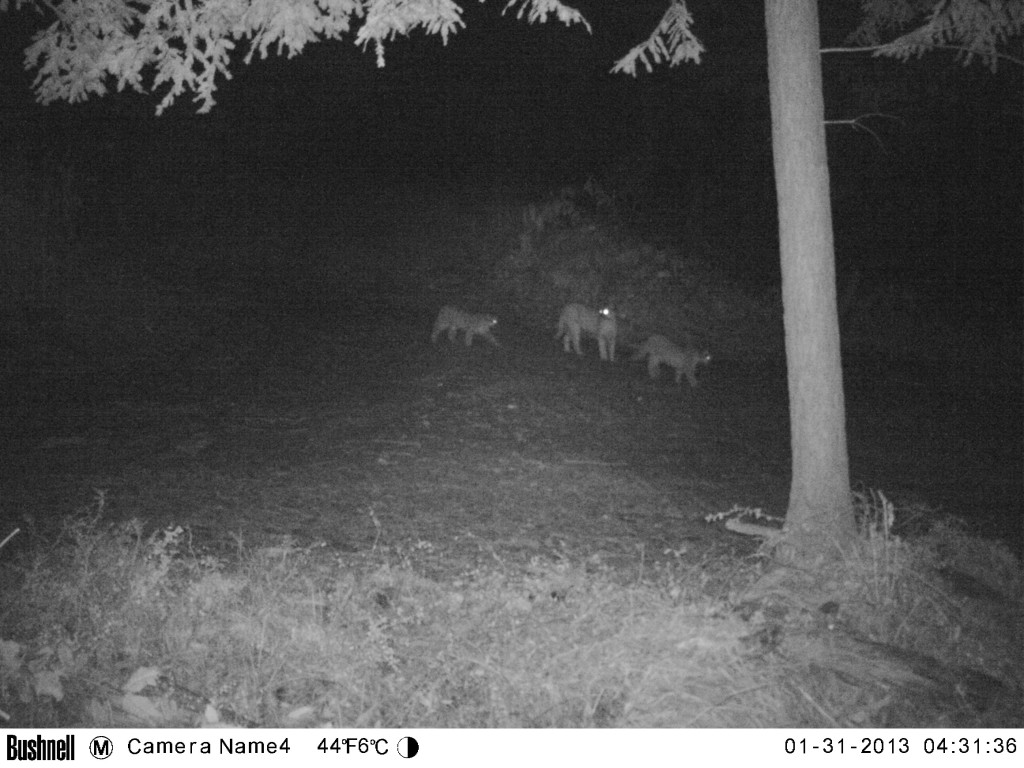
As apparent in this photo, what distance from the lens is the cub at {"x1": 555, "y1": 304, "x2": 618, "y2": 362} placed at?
17484 millimetres

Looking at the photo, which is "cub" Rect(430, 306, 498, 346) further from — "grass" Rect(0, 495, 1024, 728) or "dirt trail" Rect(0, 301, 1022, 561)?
"grass" Rect(0, 495, 1024, 728)

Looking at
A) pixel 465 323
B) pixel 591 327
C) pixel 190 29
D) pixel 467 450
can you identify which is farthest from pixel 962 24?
pixel 465 323

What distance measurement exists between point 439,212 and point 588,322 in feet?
42.0

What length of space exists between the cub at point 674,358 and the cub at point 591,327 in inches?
46.0

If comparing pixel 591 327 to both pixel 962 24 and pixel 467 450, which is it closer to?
pixel 467 450

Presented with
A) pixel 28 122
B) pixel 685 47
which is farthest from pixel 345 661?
pixel 28 122

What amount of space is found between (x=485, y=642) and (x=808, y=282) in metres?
3.61

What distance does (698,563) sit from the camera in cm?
746

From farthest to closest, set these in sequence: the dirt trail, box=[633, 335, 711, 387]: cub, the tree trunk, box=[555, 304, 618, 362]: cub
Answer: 1. box=[555, 304, 618, 362]: cub
2. box=[633, 335, 711, 387]: cub
3. the dirt trail
4. the tree trunk

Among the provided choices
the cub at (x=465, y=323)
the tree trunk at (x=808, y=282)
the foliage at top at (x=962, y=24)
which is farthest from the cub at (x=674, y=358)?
the tree trunk at (x=808, y=282)

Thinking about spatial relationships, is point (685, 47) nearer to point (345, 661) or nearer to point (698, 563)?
point (698, 563)

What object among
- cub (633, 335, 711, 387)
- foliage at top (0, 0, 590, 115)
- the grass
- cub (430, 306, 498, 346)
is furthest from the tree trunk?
cub (430, 306, 498, 346)

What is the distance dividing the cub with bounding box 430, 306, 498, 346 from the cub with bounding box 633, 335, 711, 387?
3.19 meters

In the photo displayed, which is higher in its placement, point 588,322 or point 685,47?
point 685,47
